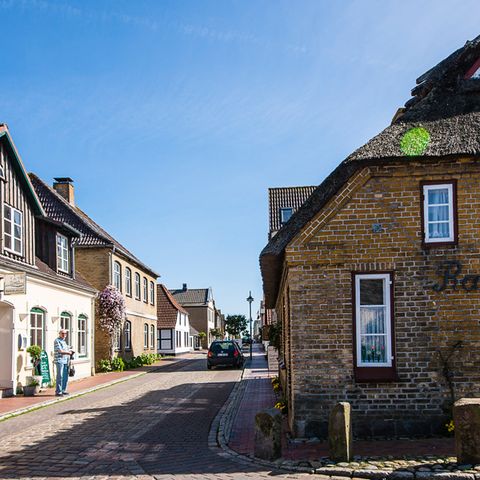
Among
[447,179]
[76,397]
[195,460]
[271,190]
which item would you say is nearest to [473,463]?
[195,460]

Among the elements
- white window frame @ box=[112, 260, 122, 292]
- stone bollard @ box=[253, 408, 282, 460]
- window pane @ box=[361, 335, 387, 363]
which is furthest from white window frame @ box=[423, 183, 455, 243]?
white window frame @ box=[112, 260, 122, 292]

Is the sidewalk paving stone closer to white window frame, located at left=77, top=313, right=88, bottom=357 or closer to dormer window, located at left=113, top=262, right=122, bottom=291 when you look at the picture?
white window frame, located at left=77, top=313, right=88, bottom=357

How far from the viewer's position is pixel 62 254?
2303 cm

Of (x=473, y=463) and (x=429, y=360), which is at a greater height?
(x=429, y=360)

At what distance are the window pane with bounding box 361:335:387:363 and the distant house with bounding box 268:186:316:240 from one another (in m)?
22.8

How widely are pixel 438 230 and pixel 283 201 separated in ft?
78.9

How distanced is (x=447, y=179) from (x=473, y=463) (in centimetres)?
440

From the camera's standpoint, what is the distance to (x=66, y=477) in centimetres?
759

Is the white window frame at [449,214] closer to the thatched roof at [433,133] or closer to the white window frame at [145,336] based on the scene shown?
the thatched roof at [433,133]

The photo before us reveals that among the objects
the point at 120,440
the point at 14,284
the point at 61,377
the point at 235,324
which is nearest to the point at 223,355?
the point at 61,377

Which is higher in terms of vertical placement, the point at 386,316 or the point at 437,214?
the point at 437,214

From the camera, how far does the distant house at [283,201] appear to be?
108ft

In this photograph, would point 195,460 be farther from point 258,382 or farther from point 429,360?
point 258,382

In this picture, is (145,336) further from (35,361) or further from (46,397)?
(46,397)
